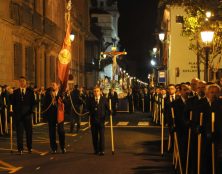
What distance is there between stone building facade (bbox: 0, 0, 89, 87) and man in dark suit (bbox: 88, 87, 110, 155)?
12759 millimetres

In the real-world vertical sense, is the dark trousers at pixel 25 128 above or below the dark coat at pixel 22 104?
below

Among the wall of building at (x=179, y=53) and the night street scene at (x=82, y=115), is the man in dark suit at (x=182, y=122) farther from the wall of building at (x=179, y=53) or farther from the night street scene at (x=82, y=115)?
the wall of building at (x=179, y=53)

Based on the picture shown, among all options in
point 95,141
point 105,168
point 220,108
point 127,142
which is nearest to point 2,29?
point 127,142

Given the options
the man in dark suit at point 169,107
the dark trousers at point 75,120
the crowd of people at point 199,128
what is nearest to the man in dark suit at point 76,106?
the dark trousers at point 75,120

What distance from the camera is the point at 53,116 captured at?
16.3m

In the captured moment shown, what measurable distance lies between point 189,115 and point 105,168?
278 centimetres

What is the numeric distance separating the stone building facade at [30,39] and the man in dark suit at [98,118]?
12.8m

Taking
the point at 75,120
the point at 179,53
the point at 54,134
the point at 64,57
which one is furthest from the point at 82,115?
the point at 179,53

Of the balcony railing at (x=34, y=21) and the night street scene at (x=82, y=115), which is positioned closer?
the night street scene at (x=82, y=115)

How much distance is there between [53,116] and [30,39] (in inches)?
794

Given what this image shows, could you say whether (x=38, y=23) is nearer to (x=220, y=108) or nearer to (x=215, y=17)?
(x=215, y=17)

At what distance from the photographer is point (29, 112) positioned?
16.2 m

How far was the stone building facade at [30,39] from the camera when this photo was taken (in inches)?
1133

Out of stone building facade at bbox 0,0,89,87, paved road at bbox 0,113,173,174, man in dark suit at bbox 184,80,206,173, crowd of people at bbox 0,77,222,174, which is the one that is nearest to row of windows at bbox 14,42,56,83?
stone building facade at bbox 0,0,89,87
